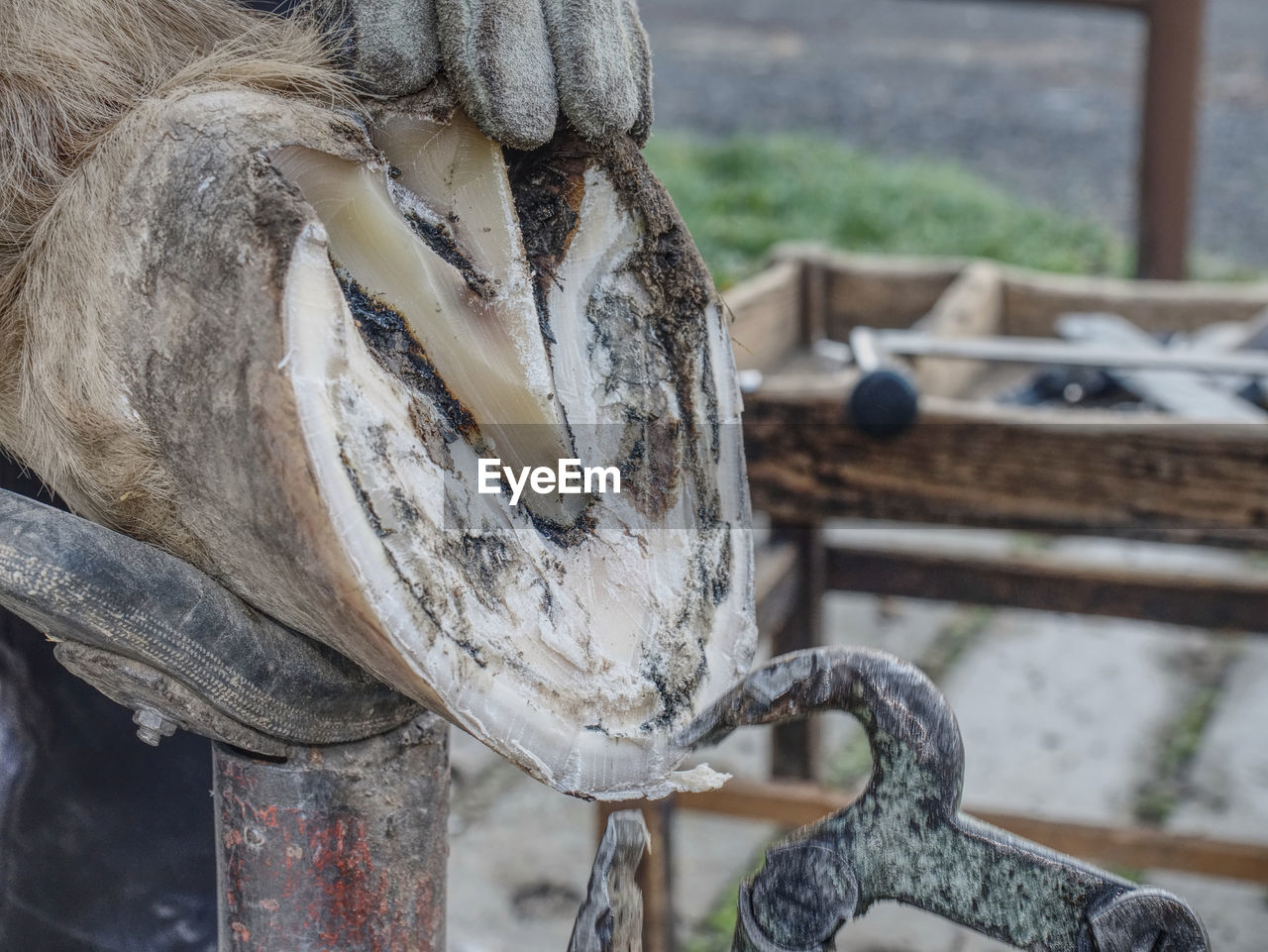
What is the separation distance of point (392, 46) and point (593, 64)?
14 cm

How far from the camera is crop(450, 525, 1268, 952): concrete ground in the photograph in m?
2.33

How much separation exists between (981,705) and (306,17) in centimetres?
242

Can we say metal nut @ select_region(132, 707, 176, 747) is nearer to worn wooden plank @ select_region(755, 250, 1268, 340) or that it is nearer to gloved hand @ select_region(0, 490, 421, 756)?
gloved hand @ select_region(0, 490, 421, 756)

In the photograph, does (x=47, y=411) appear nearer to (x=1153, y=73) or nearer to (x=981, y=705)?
(x=981, y=705)

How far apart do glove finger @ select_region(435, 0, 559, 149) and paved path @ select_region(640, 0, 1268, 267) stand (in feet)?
17.5

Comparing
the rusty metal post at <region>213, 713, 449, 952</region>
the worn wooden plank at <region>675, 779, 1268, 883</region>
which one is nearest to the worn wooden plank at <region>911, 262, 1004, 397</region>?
the worn wooden plank at <region>675, 779, 1268, 883</region>

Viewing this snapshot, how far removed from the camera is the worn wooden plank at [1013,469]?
172cm

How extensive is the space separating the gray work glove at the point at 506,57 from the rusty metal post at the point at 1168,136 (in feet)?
9.09

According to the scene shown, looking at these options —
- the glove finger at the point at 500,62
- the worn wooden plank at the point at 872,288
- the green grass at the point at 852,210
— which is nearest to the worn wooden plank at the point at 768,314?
the worn wooden plank at the point at 872,288

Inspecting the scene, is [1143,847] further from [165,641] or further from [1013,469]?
[165,641]

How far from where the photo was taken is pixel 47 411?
925 mm

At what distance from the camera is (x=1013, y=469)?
1.80m

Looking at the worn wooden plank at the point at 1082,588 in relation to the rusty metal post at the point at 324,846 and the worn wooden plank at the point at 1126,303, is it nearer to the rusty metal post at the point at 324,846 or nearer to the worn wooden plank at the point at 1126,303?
the worn wooden plank at the point at 1126,303


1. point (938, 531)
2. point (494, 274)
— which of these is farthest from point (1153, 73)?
point (494, 274)
